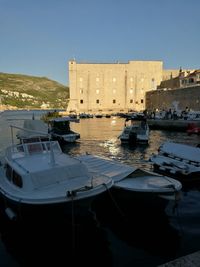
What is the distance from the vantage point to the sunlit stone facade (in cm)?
11144

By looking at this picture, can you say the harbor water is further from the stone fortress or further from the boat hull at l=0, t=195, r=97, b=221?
the stone fortress

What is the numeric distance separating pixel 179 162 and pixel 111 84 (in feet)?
326

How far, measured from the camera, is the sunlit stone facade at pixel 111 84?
11144cm

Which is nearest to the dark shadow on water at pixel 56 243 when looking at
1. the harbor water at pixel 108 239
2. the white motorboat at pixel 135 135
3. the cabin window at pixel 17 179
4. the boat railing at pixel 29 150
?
the harbor water at pixel 108 239

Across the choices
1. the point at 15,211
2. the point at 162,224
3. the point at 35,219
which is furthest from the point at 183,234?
the point at 15,211

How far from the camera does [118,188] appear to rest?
38.1 ft

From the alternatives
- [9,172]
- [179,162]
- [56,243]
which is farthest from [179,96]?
[56,243]

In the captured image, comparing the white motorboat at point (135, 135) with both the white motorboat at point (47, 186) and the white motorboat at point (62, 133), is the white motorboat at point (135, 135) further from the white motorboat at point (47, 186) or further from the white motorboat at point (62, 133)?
the white motorboat at point (47, 186)

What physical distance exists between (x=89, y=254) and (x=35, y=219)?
2303mm

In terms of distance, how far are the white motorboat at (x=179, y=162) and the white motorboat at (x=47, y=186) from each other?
6741mm

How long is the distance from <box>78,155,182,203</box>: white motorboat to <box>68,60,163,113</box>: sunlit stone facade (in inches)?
3835

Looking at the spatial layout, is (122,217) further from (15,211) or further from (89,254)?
(15,211)

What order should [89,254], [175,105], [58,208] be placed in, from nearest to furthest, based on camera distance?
[89,254]
[58,208]
[175,105]

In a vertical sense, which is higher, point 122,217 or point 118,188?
point 118,188
